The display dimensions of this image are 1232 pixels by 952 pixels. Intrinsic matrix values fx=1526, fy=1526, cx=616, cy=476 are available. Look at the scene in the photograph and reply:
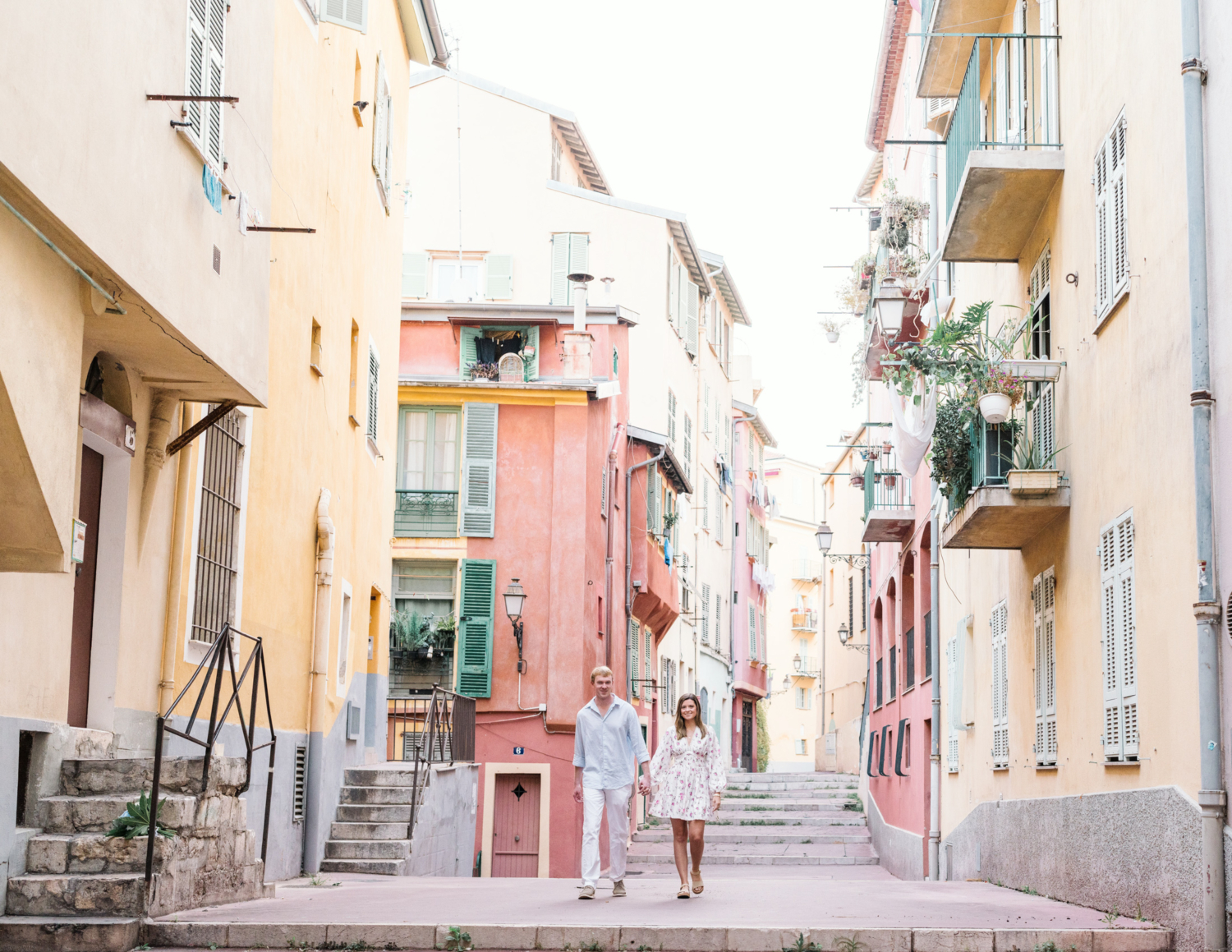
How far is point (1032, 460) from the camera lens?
1330 centimetres

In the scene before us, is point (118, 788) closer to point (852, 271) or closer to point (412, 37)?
point (412, 37)

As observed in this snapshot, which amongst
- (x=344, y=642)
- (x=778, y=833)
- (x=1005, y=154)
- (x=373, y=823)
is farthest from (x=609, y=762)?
(x=778, y=833)

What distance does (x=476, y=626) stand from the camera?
90.2 feet

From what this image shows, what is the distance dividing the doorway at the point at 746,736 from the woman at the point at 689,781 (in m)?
41.4

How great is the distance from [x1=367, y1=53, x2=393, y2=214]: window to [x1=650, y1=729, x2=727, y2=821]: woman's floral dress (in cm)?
1008

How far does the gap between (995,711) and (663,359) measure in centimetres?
2077

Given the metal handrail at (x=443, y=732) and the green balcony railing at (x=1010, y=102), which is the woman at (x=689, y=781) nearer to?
the green balcony railing at (x=1010, y=102)

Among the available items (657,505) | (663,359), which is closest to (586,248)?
(663,359)

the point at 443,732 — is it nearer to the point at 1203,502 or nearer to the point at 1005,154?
the point at 1005,154

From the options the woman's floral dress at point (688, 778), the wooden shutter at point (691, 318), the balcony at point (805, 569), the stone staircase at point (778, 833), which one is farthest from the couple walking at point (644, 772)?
the balcony at point (805, 569)

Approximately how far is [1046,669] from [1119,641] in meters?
3.06

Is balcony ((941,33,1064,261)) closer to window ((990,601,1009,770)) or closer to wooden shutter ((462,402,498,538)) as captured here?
window ((990,601,1009,770))

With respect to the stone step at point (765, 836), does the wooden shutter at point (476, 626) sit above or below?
above

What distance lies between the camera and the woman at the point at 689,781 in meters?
11.4
